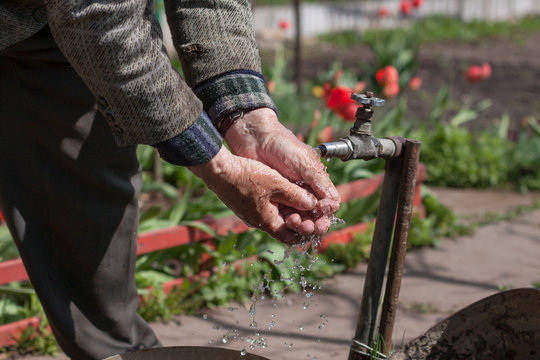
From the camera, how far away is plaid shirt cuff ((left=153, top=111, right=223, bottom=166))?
52.7 inches

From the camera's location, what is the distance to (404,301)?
316 centimetres

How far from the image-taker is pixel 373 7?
49.4 ft

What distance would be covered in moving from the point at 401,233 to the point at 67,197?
841mm

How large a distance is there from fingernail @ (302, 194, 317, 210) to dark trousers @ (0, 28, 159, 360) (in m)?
0.57

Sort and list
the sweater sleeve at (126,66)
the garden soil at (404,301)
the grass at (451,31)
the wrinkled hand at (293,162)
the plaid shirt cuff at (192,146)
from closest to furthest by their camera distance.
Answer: the sweater sleeve at (126,66)
the plaid shirt cuff at (192,146)
the wrinkled hand at (293,162)
the garden soil at (404,301)
the grass at (451,31)

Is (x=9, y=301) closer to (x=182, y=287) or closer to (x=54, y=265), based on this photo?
(x=182, y=287)

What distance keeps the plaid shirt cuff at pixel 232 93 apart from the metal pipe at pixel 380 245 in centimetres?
39

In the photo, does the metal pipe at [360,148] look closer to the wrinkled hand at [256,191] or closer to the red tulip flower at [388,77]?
the wrinkled hand at [256,191]

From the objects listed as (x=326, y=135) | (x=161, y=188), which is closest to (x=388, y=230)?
(x=326, y=135)

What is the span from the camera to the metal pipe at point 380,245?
5.73ft

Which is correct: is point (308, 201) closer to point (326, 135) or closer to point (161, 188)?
point (326, 135)

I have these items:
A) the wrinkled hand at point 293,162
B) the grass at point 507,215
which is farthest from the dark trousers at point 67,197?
the grass at point 507,215

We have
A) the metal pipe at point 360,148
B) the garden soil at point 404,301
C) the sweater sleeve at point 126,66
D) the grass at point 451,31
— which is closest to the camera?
the sweater sleeve at point 126,66

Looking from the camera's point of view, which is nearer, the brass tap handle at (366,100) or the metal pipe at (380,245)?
the brass tap handle at (366,100)
